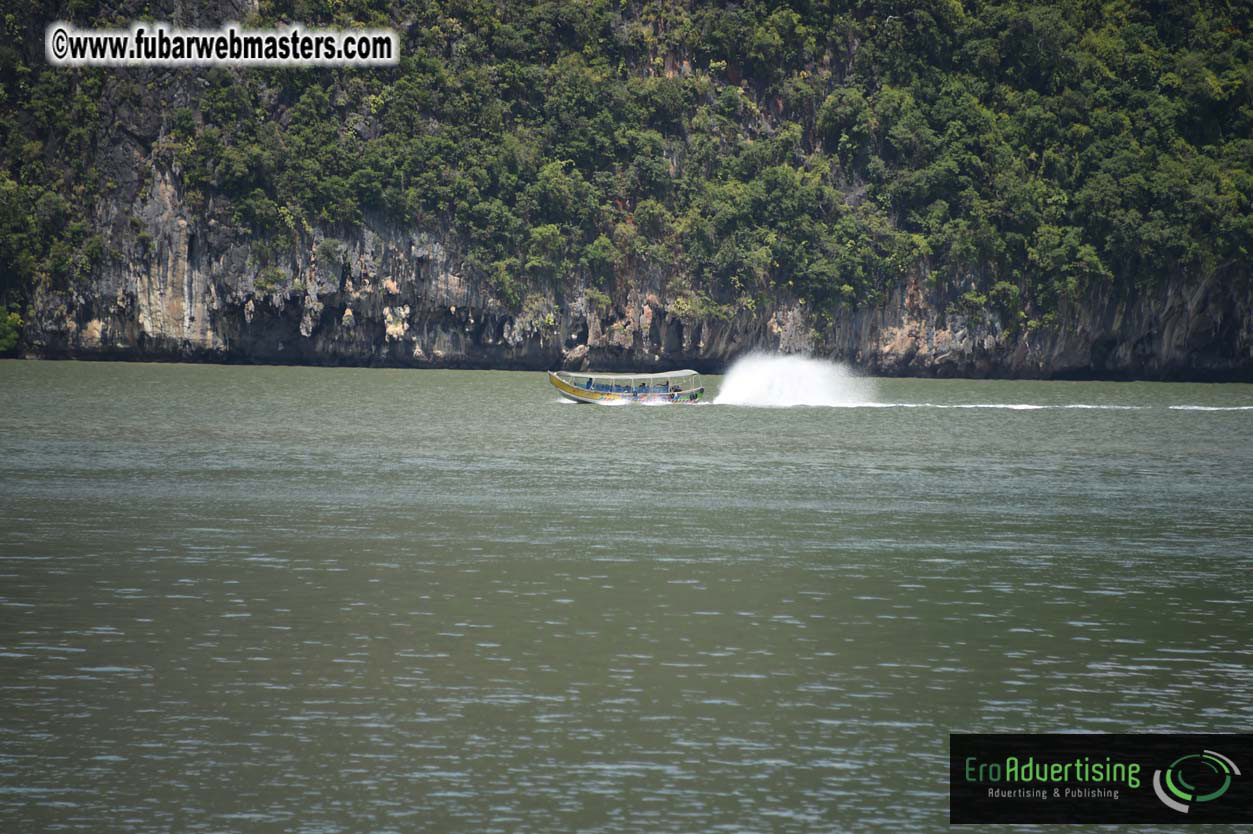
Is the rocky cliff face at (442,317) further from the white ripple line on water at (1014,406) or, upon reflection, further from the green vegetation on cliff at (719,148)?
the white ripple line on water at (1014,406)

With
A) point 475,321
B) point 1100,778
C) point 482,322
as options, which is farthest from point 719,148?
point 1100,778

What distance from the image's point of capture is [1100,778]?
14.1m

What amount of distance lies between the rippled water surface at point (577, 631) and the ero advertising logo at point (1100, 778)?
329 millimetres

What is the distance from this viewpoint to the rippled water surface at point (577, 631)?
45.3ft

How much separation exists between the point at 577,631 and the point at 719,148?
92.9 metres

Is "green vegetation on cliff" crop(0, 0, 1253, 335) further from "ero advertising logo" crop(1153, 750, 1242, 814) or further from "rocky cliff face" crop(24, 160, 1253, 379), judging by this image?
"ero advertising logo" crop(1153, 750, 1242, 814)

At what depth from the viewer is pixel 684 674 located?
1752cm

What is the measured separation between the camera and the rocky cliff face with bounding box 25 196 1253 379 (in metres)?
104

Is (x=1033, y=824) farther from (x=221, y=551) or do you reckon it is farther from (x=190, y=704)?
(x=221, y=551)

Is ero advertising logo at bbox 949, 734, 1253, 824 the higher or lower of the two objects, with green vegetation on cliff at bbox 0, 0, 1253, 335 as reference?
lower

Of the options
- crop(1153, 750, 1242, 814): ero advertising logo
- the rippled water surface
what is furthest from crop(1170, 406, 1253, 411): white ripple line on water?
crop(1153, 750, 1242, 814): ero advertising logo

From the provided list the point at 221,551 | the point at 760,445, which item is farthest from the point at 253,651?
the point at 760,445

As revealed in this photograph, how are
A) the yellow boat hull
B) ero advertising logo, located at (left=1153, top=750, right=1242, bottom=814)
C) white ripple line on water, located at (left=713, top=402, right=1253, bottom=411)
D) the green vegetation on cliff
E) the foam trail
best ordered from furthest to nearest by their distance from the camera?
the green vegetation on cliff < the foam trail < white ripple line on water, located at (left=713, top=402, right=1253, bottom=411) < the yellow boat hull < ero advertising logo, located at (left=1153, top=750, right=1242, bottom=814)

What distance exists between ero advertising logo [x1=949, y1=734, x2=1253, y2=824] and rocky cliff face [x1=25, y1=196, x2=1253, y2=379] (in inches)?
3590
